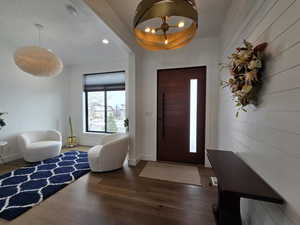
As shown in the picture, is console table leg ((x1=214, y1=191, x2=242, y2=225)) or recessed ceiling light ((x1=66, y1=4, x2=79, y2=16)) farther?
recessed ceiling light ((x1=66, y1=4, x2=79, y2=16))

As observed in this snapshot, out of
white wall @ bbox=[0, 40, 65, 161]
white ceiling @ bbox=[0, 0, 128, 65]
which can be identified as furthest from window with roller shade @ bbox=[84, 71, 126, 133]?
white wall @ bbox=[0, 40, 65, 161]

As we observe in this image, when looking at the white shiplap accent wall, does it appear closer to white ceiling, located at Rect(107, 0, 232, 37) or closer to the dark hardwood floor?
the dark hardwood floor

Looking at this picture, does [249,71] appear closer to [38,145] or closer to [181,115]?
[181,115]

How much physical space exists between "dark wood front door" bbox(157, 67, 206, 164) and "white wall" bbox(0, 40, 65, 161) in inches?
139

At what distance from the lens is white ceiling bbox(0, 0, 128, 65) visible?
2.06m

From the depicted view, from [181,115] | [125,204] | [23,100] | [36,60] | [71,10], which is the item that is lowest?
[125,204]

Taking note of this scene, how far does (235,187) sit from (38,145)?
394 centimetres

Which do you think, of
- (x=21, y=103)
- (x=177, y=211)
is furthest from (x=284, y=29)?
(x=21, y=103)

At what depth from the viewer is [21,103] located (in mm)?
3494

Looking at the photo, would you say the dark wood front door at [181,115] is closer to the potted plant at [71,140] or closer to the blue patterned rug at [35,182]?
the blue patterned rug at [35,182]

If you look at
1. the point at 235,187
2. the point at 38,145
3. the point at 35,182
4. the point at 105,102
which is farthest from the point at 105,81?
the point at 235,187

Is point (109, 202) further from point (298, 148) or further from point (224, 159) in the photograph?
point (298, 148)

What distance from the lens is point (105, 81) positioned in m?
4.43

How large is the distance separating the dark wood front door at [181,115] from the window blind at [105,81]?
61.0 inches
